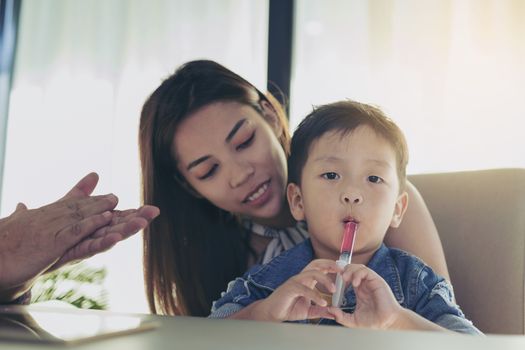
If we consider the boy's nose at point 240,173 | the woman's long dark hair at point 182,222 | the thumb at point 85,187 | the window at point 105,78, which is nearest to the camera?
the thumb at point 85,187

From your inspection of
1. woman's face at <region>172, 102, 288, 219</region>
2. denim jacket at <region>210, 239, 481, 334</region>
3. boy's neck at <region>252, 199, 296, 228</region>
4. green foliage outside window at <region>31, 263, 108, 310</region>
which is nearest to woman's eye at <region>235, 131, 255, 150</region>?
woman's face at <region>172, 102, 288, 219</region>

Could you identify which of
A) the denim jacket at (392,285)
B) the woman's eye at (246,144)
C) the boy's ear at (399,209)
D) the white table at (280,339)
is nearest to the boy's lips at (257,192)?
the woman's eye at (246,144)

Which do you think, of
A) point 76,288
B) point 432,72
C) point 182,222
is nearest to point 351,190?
point 182,222

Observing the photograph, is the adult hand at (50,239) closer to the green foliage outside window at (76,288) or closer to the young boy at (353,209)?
the young boy at (353,209)

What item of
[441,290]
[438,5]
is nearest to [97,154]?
[438,5]

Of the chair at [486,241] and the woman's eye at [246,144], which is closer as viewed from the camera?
the chair at [486,241]

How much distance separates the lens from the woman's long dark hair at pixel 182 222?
154 cm

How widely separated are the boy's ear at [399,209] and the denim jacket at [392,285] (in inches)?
2.3

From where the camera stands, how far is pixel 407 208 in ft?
4.19

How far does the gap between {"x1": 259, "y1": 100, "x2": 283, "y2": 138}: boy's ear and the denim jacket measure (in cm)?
42

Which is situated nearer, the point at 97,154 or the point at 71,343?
the point at 71,343

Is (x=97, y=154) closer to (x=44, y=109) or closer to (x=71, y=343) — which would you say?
(x=44, y=109)

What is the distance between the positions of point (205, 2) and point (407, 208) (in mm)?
2413

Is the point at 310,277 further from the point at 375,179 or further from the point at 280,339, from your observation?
the point at 280,339
